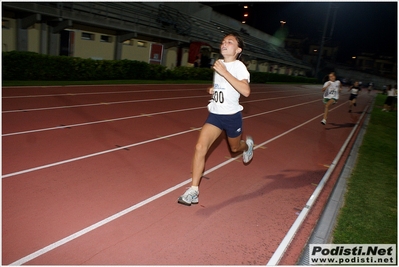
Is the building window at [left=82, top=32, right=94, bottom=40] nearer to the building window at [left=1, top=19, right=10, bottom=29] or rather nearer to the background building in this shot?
the background building

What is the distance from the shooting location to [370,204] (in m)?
4.66

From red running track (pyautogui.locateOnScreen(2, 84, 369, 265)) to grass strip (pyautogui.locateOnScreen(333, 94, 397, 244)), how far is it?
372mm

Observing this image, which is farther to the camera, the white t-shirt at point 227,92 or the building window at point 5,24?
the building window at point 5,24

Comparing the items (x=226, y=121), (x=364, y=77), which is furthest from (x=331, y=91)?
(x=364, y=77)

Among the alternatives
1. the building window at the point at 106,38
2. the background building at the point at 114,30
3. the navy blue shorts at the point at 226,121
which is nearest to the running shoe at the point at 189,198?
the navy blue shorts at the point at 226,121

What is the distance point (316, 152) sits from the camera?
760 cm

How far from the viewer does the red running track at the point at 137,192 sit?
10.1 ft

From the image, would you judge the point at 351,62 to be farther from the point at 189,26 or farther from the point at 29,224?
the point at 29,224

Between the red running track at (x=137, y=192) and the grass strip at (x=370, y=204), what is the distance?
1.22ft

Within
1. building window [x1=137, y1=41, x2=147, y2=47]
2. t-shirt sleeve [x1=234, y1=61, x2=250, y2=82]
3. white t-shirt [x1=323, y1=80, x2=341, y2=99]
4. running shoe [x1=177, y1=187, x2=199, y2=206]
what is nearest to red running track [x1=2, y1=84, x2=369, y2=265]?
running shoe [x1=177, y1=187, x2=199, y2=206]

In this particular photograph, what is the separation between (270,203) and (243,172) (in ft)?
3.84

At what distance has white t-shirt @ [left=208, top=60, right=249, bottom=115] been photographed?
152 inches

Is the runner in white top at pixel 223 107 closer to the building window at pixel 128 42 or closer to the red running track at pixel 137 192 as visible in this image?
the red running track at pixel 137 192

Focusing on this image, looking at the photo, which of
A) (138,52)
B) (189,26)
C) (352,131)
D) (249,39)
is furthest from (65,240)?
(249,39)
